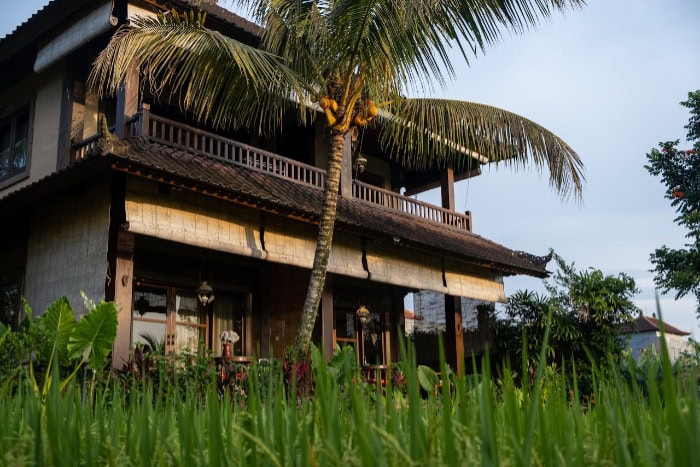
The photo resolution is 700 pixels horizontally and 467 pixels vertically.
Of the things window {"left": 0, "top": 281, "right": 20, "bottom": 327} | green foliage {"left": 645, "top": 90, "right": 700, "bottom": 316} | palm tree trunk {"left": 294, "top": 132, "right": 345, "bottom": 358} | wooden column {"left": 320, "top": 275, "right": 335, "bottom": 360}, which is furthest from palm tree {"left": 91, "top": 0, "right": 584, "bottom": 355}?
green foliage {"left": 645, "top": 90, "right": 700, "bottom": 316}

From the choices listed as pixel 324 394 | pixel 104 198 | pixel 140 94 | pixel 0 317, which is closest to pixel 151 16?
pixel 140 94

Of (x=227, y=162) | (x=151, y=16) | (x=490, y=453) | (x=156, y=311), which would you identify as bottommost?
(x=490, y=453)

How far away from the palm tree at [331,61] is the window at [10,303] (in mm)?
3037

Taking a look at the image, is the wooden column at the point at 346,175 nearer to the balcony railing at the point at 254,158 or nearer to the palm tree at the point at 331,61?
the balcony railing at the point at 254,158

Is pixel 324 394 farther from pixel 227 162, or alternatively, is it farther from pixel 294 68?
pixel 227 162

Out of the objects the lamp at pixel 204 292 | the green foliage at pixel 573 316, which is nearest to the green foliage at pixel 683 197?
the green foliage at pixel 573 316

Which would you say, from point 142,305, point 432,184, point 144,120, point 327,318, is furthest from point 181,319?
point 432,184

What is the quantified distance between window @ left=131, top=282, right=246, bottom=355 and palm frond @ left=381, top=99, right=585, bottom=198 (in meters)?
3.48

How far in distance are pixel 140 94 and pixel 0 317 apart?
3.79 m

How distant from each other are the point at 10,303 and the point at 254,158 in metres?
3.90

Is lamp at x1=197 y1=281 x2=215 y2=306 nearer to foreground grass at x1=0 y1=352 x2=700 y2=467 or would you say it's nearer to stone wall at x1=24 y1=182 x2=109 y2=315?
stone wall at x1=24 y1=182 x2=109 y2=315

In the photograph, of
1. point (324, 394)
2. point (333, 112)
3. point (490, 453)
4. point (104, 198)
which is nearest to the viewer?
point (490, 453)

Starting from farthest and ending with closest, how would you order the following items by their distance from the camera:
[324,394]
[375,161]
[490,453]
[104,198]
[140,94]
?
[375,161] < [140,94] < [104,198] < [324,394] < [490,453]

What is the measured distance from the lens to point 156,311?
10.0 metres
